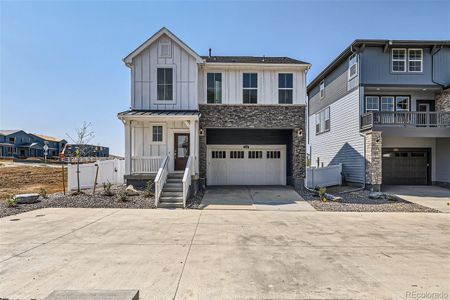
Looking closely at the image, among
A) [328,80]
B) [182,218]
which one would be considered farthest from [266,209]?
[328,80]

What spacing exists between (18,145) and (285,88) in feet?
216

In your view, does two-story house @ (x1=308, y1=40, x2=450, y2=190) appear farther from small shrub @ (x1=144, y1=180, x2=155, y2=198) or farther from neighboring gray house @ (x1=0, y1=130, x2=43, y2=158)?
neighboring gray house @ (x1=0, y1=130, x2=43, y2=158)

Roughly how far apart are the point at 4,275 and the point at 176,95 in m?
10.6

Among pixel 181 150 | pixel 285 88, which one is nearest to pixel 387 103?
pixel 285 88

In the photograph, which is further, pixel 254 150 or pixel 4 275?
pixel 254 150

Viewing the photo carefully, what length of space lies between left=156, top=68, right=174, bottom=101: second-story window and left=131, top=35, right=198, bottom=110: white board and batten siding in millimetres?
172

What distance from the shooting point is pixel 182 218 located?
27.8 feet

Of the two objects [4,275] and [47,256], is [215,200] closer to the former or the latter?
[47,256]

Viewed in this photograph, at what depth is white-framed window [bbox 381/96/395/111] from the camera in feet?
55.1

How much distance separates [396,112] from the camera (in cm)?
1489

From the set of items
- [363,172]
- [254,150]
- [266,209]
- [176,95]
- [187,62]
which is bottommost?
[266,209]

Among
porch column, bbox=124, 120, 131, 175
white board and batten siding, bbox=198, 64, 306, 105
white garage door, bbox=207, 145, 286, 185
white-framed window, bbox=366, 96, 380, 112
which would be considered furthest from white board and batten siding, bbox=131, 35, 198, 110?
white-framed window, bbox=366, 96, 380, 112

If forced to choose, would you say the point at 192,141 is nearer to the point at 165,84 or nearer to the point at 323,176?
the point at 165,84

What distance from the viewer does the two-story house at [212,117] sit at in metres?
13.1
